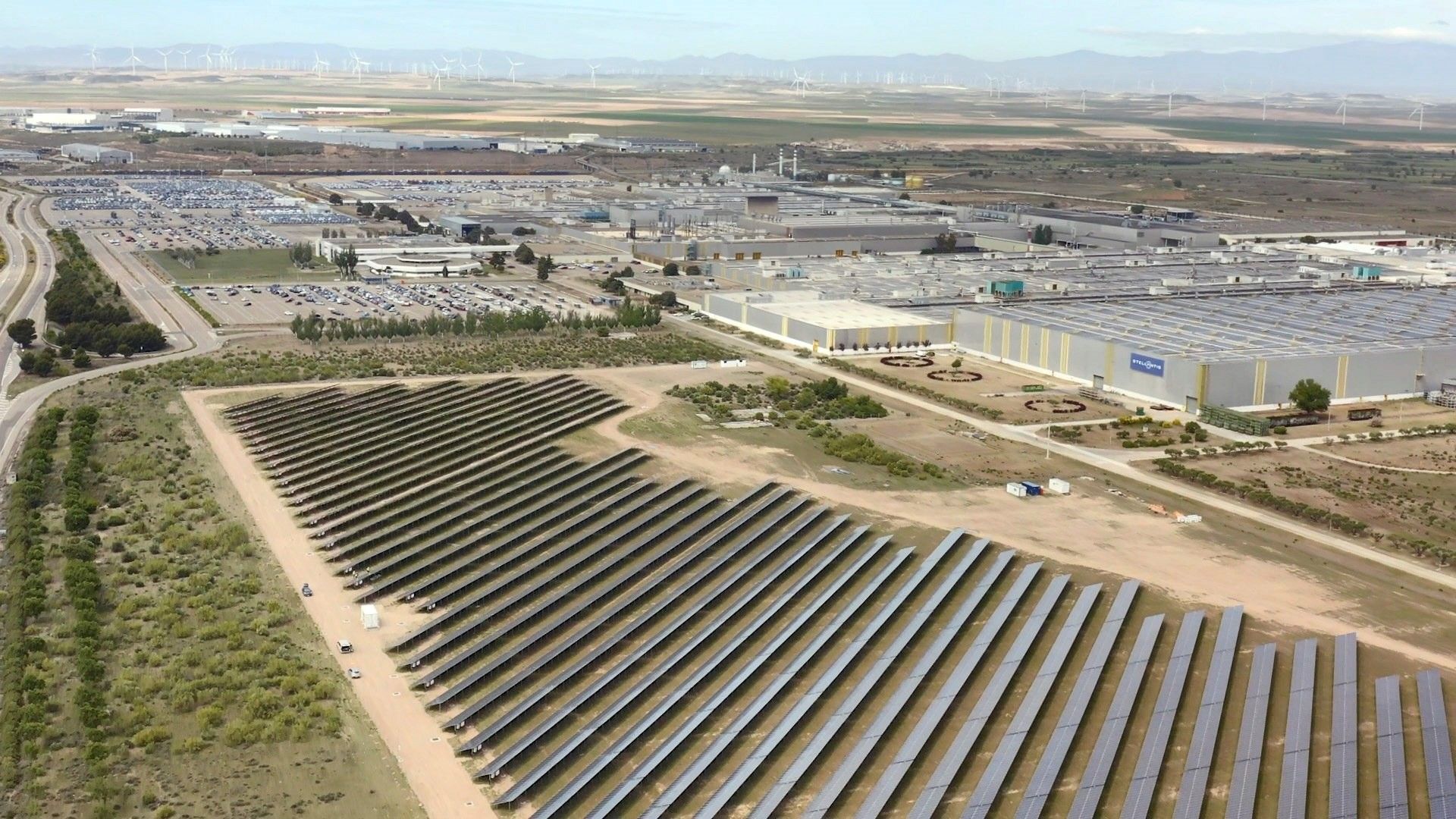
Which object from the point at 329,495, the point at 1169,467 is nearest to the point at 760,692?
the point at 329,495

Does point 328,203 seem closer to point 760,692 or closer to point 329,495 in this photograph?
point 329,495

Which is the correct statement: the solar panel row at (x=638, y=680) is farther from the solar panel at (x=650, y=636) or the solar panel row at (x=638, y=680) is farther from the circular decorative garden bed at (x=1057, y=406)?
the circular decorative garden bed at (x=1057, y=406)

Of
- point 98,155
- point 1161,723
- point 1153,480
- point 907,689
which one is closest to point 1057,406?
point 1153,480

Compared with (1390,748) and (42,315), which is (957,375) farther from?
(42,315)

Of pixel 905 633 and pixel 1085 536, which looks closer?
pixel 905 633

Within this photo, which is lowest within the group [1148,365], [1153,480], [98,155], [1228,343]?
[1153,480]

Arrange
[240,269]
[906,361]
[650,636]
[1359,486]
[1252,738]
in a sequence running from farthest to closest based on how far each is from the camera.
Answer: [240,269]
[906,361]
[1359,486]
[650,636]
[1252,738]

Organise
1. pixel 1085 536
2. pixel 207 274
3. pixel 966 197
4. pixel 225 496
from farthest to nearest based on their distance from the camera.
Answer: pixel 966 197, pixel 207 274, pixel 225 496, pixel 1085 536
